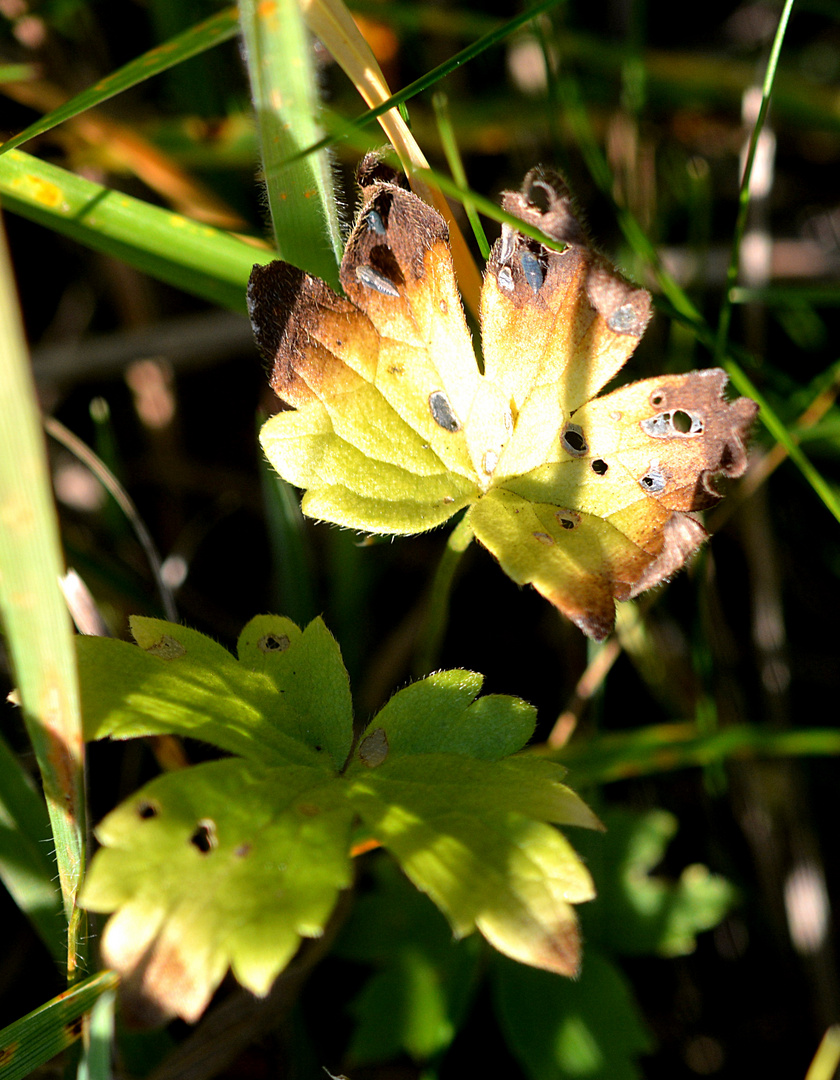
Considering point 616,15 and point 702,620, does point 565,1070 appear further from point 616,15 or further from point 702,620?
point 616,15

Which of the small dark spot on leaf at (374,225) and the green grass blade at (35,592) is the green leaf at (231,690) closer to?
the green grass blade at (35,592)

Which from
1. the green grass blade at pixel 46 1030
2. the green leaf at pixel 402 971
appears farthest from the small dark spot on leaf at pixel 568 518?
the green leaf at pixel 402 971

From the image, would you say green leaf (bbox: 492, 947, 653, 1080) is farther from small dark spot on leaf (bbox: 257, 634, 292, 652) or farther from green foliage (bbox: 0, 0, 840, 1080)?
small dark spot on leaf (bbox: 257, 634, 292, 652)

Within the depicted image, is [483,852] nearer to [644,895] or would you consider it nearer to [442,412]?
[442,412]

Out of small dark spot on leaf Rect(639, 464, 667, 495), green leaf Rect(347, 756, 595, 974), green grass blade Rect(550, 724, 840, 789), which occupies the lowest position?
green grass blade Rect(550, 724, 840, 789)

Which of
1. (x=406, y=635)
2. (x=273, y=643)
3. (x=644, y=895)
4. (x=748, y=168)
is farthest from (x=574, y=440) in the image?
(x=644, y=895)

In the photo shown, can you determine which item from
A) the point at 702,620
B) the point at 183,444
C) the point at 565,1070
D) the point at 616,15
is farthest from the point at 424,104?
the point at 565,1070

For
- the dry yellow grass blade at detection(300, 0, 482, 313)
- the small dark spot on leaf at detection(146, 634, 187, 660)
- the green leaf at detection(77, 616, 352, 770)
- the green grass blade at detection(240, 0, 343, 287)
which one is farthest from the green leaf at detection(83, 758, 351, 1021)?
the dry yellow grass blade at detection(300, 0, 482, 313)

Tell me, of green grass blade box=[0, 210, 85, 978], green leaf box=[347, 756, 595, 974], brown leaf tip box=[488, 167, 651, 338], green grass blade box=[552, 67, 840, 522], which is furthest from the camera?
green grass blade box=[552, 67, 840, 522]
